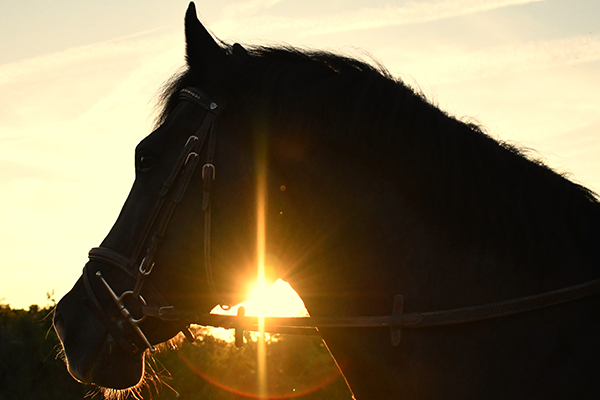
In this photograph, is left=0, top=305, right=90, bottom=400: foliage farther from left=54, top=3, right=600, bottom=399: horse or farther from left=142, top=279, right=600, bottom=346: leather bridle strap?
left=142, top=279, right=600, bottom=346: leather bridle strap

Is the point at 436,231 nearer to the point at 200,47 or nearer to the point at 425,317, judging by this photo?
the point at 425,317

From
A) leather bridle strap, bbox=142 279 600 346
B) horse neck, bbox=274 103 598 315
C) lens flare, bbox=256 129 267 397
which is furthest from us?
lens flare, bbox=256 129 267 397

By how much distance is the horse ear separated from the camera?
2.71 metres

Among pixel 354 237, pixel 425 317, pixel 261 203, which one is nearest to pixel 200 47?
→ pixel 261 203

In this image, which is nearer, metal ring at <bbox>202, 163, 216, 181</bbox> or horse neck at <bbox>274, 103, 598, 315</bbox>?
horse neck at <bbox>274, 103, 598, 315</bbox>

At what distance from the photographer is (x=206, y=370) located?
910 centimetres

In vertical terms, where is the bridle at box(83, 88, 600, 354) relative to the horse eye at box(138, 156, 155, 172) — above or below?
below

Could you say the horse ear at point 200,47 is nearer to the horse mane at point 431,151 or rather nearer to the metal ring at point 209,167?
the horse mane at point 431,151

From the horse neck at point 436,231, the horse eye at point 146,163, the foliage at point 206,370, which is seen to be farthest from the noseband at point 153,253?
the foliage at point 206,370

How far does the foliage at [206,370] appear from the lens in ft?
28.6

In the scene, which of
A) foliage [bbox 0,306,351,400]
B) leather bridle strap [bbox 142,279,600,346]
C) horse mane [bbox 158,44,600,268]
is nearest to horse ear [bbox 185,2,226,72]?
horse mane [bbox 158,44,600,268]

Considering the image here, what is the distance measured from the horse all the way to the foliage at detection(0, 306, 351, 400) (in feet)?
21.4

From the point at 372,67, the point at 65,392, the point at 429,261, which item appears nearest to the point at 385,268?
the point at 429,261

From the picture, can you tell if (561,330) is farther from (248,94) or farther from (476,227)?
(248,94)
